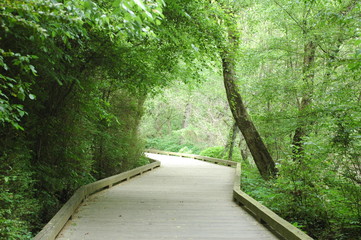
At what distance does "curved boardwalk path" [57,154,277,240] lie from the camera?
16.7 feet

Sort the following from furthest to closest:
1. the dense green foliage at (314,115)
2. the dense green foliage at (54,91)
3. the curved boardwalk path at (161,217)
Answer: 1. the dense green foliage at (314,115)
2. the curved boardwalk path at (161,217)
3. the dense green foliage at (54,91)

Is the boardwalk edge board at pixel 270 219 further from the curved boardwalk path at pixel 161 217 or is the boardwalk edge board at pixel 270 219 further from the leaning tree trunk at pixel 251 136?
the leaning tree trunk at pixel 251 136

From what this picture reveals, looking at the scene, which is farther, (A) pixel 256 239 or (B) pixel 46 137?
(B) pixel 46 137

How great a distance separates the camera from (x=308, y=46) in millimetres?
11500

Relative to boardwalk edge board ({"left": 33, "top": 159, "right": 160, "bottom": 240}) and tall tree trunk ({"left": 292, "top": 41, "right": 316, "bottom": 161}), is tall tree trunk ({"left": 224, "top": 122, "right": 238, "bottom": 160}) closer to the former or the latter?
tall tree trunk ({"left": 292, "top": 41, "right": 316, "bottom": 161})

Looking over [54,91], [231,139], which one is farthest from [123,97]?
[231,139]

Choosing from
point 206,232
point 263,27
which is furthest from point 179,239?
point 263,27

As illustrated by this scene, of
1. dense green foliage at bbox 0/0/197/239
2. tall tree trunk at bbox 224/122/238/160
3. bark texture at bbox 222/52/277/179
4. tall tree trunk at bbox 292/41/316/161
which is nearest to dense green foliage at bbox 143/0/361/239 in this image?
tall tree trunk at bbox 292/41/316/161

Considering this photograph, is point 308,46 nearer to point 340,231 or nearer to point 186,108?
point 340,231

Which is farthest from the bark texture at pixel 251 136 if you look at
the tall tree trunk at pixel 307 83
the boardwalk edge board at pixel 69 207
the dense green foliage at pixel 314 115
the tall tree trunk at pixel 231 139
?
the tall tree trunk at pixel 231 139

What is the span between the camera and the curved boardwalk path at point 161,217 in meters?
5.08

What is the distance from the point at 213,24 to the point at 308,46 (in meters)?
5.50

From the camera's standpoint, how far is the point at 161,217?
6.27m

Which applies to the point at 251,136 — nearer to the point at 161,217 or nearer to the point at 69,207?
the point at 161,217
